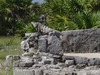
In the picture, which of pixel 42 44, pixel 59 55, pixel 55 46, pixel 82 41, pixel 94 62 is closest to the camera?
pixel 94 62

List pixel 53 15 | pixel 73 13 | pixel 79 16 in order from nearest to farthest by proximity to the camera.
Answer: pixel 79 16 → pixel 73 13 → pixel 53 15

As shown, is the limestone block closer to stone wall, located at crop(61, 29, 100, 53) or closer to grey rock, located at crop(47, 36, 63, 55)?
grey rock, located at crop(47, 36, 63, 55)

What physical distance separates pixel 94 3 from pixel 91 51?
427cm

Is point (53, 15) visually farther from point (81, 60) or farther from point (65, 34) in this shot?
point (81, 60)

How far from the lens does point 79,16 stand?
11023 millimetres

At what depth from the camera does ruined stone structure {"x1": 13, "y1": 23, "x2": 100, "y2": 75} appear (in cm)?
645

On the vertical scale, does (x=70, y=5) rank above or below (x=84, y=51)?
above

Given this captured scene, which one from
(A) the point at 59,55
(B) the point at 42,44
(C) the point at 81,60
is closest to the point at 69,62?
(C) the point at 81,60

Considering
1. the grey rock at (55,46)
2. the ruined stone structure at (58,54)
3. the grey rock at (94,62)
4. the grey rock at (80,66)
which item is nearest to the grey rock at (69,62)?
the ruined stone structure at (58,54)

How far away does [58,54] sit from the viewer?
7176 mm

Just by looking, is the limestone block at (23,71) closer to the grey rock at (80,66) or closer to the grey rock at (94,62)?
the grey rock at (80,66)

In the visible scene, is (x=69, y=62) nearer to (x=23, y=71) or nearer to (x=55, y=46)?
(x=55, y=46)

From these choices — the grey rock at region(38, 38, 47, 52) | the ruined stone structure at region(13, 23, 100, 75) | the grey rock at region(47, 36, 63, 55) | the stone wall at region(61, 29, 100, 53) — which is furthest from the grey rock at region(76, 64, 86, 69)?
the stone wall at region(61, 29, 100, 53)

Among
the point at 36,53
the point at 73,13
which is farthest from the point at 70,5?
the point at 36,53
